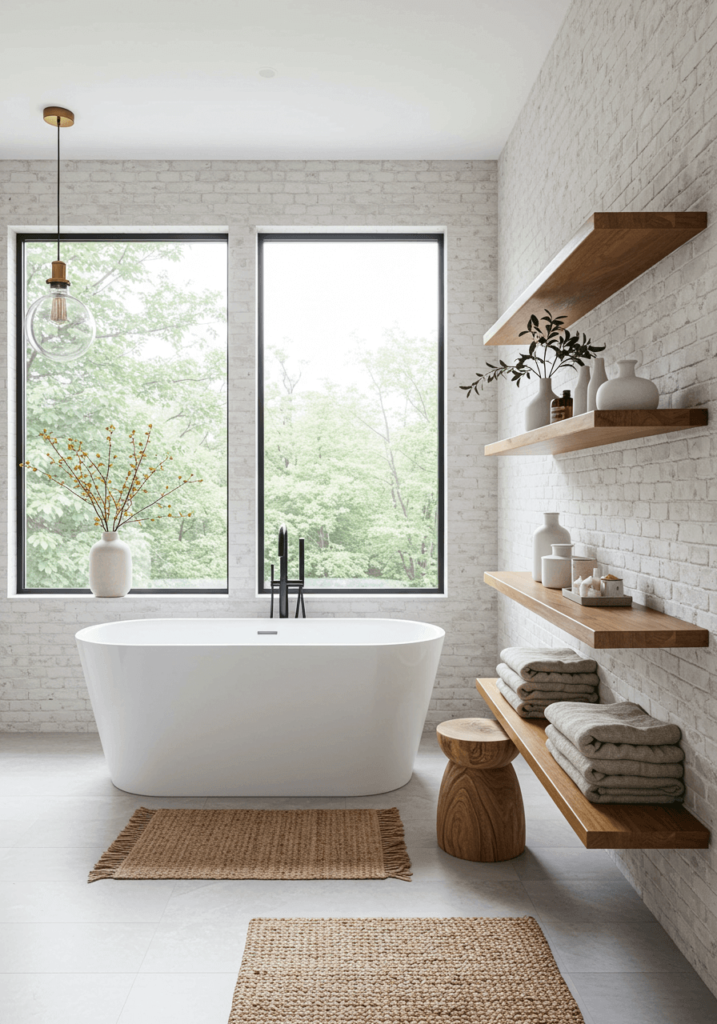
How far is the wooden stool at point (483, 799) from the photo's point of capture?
264 centimetres

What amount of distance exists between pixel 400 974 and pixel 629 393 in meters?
1.68

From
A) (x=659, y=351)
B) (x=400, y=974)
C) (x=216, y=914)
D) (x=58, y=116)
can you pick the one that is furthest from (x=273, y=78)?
(x=400, y=974)

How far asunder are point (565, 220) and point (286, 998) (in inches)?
114

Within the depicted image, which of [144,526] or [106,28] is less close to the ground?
[106,28]

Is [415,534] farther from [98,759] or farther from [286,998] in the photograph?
[286,998]

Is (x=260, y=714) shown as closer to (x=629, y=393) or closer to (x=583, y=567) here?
(x=583, y=567)

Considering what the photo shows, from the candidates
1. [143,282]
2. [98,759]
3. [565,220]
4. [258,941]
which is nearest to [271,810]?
[258,941]

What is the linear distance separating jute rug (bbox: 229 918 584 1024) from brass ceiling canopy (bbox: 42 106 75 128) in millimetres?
3776

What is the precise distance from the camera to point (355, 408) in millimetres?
4543

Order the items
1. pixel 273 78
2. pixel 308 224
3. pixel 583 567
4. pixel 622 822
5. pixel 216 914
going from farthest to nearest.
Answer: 1. pixel 308 224
2. pixel 273 78
3. pixel 583 567
4. pixel 216 914
5. pixel 622 822

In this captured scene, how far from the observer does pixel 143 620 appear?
399cm

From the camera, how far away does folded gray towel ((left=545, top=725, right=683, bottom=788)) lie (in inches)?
75.2

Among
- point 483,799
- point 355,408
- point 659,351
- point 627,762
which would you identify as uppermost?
point 355,408

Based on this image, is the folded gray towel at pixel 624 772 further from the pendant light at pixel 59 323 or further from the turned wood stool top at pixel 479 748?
the pendant light at pixel 59 323
